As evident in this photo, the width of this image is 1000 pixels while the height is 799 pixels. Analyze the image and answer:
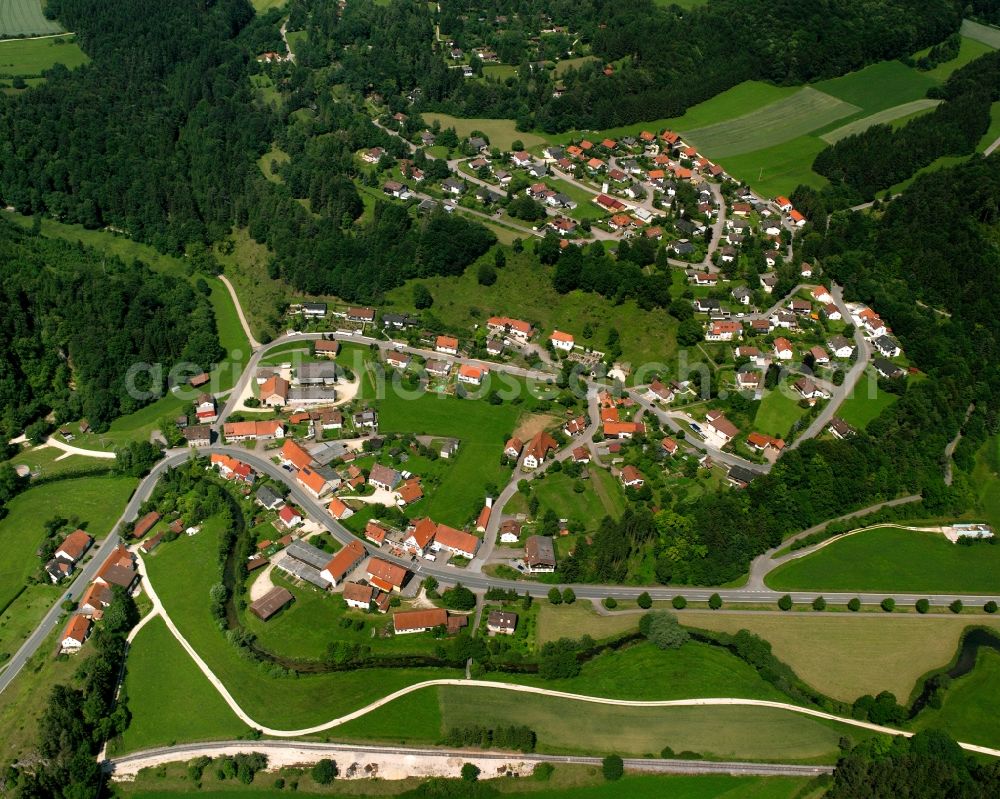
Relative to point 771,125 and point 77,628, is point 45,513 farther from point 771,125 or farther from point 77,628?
point 771,125

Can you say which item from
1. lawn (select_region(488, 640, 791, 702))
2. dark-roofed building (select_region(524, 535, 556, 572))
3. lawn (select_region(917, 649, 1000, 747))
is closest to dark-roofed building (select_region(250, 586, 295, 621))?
lawn (select_region(488, 640, 791, 702))

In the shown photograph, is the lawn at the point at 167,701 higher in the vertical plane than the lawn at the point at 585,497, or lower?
lower

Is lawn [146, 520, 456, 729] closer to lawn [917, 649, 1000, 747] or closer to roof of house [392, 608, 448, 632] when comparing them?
roof of house [392, 608, 448, 632]

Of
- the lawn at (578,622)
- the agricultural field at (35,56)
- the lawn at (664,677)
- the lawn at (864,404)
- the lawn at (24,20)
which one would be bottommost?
the lawn at (664,677)

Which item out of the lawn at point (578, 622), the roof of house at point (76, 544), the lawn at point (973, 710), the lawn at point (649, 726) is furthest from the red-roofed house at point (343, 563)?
the lawn at point (973, 710)

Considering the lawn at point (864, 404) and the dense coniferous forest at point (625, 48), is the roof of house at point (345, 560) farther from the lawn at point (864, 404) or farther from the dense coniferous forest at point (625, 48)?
the dense coniferous forest at point (625, 48)

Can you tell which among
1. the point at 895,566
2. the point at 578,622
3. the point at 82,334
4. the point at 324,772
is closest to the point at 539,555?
the point at 578,622

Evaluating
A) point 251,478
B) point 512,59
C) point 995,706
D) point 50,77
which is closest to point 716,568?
point 995,706
